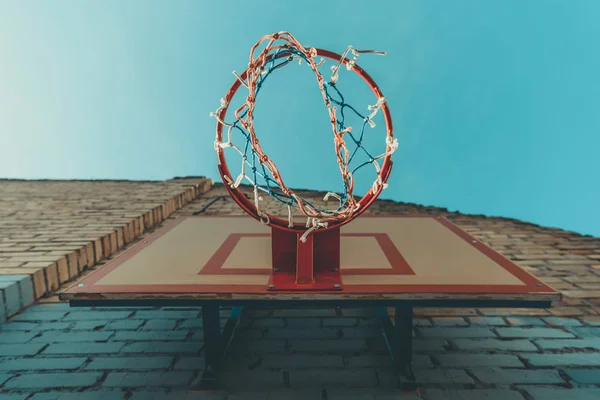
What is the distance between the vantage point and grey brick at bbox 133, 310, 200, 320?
369 centimetres

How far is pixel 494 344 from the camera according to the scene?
10.5ft

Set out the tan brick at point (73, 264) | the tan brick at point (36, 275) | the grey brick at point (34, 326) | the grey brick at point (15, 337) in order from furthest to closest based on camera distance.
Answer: the tan brick at point (73, 264) < the tan brick at point (36, 275) < the grey brick at point (34, 326) < the grey brick at point (15, 337)

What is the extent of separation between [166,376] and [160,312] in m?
0.99

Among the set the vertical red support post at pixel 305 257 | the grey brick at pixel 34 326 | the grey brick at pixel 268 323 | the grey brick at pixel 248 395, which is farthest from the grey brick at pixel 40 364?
the vertical red support post at pixel 305 257

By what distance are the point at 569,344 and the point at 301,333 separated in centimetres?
181

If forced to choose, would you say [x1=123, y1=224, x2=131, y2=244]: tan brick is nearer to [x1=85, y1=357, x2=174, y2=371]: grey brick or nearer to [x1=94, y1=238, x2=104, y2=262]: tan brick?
[x1=94, y1=238, x2=104, y2=262]: tan brick

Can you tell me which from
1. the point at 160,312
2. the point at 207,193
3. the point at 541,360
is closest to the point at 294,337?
the point at 160,312

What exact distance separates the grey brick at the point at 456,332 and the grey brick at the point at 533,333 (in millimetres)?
98

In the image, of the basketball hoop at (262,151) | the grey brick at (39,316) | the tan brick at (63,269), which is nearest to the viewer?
the basketball hoop at (262,151)

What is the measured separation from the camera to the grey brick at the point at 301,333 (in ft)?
10.9

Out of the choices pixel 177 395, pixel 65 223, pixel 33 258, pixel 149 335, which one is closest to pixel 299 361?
pixel 177 395

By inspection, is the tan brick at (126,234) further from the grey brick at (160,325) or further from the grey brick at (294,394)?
the grey brick at (294,394)

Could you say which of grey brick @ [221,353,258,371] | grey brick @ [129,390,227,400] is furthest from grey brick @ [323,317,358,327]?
grey brick @ [129,390,227,400]

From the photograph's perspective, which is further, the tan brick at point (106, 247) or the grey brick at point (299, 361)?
the tan brick at point (106, 247)
